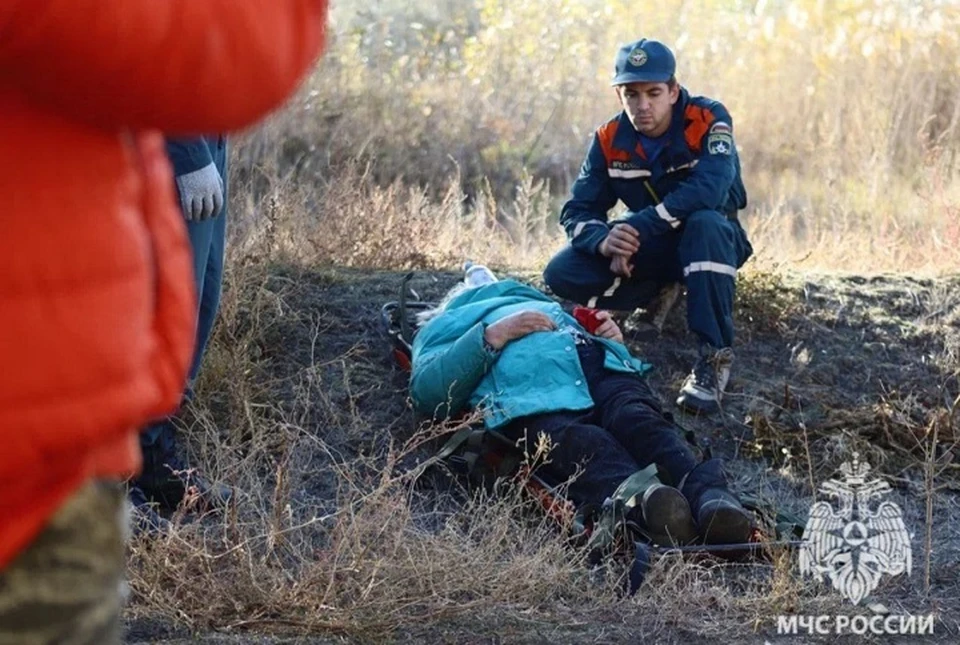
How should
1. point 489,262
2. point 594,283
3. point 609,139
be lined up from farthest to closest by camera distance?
point 489,262, point 609,139, point 594,283

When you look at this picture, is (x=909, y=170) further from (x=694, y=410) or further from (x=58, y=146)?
(x=58, y=146)

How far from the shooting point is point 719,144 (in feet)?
20.0

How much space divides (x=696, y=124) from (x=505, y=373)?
5.76 ft

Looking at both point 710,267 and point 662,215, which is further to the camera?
point 662,215

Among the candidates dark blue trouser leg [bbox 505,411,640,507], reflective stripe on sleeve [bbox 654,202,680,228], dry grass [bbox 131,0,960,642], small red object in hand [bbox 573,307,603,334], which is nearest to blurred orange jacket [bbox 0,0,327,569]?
dry grass [bbox 131,0,960,642]

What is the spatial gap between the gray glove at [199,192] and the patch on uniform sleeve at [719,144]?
9.33ft

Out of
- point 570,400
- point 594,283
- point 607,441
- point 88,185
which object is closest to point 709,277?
point 594,283

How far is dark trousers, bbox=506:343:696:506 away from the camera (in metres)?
4.66

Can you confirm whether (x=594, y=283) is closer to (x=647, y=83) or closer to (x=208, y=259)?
(x=647, y=83)

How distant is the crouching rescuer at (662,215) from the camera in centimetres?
586

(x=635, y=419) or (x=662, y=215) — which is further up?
(x=662, y=215)

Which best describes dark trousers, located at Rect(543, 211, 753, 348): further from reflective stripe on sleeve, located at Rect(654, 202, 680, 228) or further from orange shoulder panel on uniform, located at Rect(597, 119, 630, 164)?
orange shoulder panel on uniform, located at Rect(597, 119, 630, 164)

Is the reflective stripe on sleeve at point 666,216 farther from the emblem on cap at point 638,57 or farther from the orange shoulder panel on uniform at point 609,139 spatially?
the emblem on cap at point 638,57

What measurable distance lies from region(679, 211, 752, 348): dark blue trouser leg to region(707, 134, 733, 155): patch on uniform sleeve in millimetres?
291
